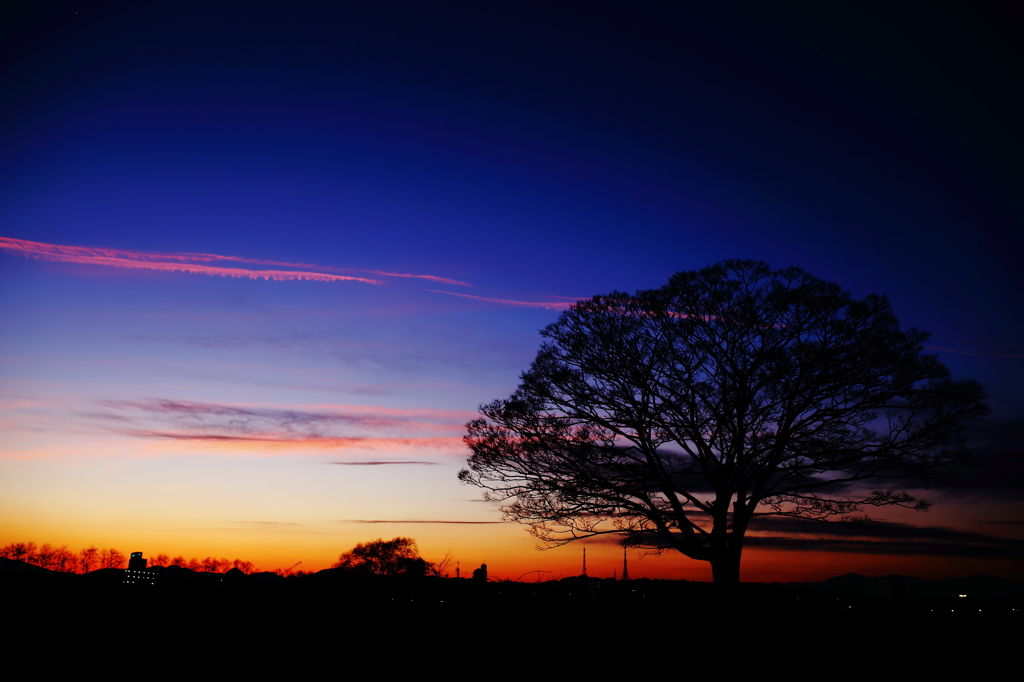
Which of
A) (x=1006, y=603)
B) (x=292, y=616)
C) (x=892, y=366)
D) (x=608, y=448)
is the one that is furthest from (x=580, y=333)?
(x=1006, y=603)

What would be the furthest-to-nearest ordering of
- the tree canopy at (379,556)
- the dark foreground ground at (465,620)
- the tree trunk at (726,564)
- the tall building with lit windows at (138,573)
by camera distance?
the tree canopy at (379,556) → the tree trunk at (726,564) → the tall building with lit windows at (138,573) → the dark foreground ground at (465,620)

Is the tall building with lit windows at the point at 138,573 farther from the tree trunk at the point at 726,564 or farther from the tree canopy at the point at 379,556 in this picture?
the tree canopy at the point at 379,556

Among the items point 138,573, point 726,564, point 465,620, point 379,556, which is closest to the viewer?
point 465,620

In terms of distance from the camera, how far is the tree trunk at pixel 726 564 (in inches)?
616

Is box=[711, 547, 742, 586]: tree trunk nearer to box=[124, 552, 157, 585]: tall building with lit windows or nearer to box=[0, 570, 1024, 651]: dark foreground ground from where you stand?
box=[0, 570, 1024, 651]: dark foreground ground

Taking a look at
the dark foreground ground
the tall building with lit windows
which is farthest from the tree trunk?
the tall building with lit windows

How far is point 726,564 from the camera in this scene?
51.6 ft

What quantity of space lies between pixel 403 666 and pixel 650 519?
363 inches

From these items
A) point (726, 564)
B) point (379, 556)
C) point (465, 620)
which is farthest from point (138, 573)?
point (379, 556)

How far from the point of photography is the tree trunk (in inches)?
616

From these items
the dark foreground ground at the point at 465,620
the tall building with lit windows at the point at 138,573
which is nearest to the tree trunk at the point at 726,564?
the dark foreground ground at the point at 465,620

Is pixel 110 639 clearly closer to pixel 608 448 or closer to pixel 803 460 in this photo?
pixel 608 448

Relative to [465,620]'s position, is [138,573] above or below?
above

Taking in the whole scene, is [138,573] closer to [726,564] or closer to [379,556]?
[726,564]
